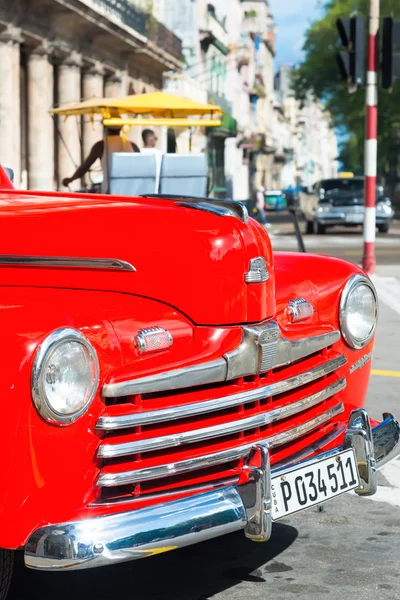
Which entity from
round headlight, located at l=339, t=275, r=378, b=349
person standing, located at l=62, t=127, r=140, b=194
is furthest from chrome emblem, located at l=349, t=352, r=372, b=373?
person standing, located at l=62, t=127, r=140, b=194

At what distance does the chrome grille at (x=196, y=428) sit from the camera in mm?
3330

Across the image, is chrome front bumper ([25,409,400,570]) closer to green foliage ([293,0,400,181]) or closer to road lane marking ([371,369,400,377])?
road lane marking ([371,369,400,377])

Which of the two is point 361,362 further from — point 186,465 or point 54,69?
point 54,69

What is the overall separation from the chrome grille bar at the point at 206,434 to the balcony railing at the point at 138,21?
22177mm

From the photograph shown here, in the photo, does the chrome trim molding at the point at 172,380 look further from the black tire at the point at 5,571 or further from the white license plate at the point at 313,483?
the black tire at the point at 5,571

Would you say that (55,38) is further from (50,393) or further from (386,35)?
(50,393)

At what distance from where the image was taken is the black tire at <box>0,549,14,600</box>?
3.37m

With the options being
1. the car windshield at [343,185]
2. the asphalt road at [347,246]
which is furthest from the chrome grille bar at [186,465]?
the car windshield at [343,185]

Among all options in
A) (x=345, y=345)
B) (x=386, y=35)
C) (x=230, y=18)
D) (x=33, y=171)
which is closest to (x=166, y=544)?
(x=345, y=345)

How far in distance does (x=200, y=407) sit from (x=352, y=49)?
9.97m

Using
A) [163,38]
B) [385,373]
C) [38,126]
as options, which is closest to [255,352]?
[385,373]

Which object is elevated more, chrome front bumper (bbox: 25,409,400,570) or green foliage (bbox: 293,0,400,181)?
green foliage (bbox: 293,0,400,181)

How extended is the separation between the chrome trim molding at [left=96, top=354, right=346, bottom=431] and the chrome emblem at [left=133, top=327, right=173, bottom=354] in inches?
7.6

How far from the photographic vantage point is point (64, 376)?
10.6 feet
